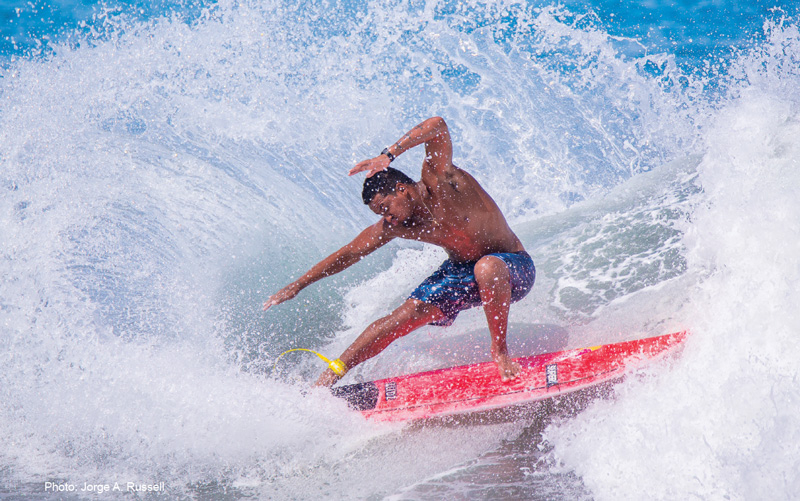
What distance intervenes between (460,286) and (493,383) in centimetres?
63

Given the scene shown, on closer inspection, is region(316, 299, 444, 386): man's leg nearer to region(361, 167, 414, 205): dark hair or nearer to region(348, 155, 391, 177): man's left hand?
region(361, 167, 414, 205): dark hair

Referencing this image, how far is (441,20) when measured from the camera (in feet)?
23.4

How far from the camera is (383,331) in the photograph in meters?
3.35

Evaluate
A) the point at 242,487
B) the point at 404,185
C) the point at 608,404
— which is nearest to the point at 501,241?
the point at 404,185

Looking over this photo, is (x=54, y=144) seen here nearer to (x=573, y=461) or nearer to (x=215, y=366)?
(x=215, y=366)

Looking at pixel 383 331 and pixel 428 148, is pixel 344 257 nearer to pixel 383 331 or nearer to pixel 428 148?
pixel 383 331

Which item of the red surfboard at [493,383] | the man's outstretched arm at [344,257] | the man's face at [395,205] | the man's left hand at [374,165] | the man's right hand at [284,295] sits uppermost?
the man's left hand at [374,165]

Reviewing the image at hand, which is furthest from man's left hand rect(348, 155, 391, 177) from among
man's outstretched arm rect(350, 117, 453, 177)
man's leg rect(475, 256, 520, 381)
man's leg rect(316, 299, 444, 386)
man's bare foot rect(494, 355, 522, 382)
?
man's bare foot rect(494, 355, 522, 382)

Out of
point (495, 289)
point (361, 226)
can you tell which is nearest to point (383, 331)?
point (495, 289)

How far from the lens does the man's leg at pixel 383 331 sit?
3.35 meters

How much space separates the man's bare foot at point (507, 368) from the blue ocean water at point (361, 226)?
0.27 meters

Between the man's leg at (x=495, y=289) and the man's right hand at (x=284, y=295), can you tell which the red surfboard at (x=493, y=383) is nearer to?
the man's leg at (x=495, y=289)


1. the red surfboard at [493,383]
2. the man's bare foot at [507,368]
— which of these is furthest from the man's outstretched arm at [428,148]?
the red surfboard at [493,383]

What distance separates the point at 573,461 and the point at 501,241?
1.33m
